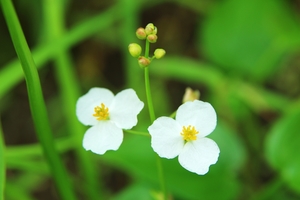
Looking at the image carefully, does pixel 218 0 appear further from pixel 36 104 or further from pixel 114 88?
pixel 36 104

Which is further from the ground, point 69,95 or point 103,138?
point 69,95

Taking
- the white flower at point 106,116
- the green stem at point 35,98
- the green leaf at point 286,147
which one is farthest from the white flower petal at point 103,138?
the green leaf at point 286,147

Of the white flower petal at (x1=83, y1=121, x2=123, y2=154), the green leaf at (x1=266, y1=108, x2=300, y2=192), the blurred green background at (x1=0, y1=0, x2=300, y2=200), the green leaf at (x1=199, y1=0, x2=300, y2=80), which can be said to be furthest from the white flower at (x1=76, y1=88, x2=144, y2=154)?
the green leaf at (x1=199, y1=0, x2=300, y2=80)

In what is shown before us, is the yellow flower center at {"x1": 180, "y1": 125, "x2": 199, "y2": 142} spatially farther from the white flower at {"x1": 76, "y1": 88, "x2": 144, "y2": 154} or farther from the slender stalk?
the slender stalk

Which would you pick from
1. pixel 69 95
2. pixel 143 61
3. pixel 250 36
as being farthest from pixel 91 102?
pixel 250 36

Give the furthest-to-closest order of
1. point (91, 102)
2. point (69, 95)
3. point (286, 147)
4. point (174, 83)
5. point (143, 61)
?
point (174, 83) < point (69, 95) < point (286, 147) < point (91, 102) < point (143, 61)

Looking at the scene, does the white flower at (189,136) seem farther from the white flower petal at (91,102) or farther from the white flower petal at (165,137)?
the white flower petal at (91,102)

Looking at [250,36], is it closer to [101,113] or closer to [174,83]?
[174,83]
